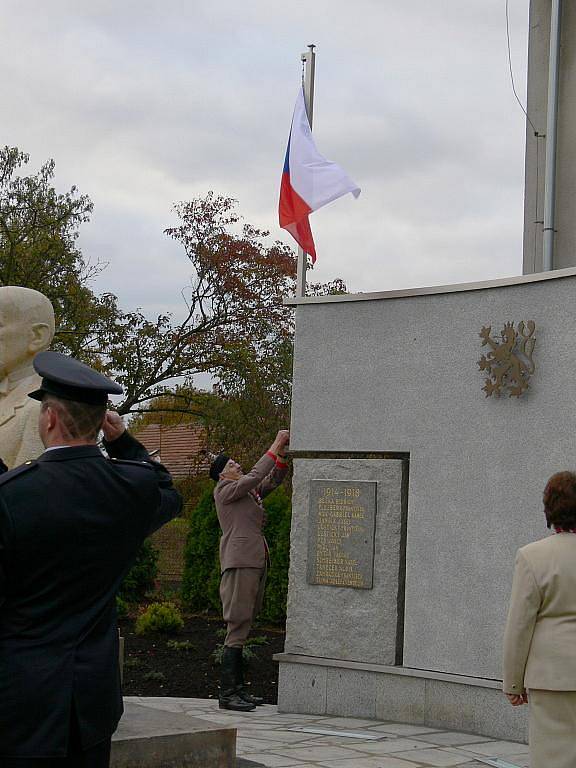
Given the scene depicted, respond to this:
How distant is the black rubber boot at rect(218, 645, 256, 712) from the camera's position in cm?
809

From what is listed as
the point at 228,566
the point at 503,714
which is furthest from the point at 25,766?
the point at 228,566

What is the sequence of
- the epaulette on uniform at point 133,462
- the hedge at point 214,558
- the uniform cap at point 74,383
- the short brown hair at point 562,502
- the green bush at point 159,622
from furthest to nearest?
the hedge at point 214,558
the green bush at point 159,622
the short brown hair at point 562,502
the epaulette on uniform at point 133,462
the uniform cap at point 74,383

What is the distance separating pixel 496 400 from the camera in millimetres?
7508

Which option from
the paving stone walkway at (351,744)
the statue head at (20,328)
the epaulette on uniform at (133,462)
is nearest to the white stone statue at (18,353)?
the statue head at (20,328)

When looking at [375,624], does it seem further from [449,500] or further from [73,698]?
[73,698]

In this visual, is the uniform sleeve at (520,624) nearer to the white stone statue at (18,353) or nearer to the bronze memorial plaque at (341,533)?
the white stone statue at (18,353)

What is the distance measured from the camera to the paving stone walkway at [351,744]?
6293 millimetres

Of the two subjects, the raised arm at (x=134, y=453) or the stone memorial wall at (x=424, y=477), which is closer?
the raised arm at (x=134, y=453)

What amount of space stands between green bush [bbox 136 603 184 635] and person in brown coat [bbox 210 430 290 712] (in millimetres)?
2871

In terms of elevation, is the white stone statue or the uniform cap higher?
the white stone statue

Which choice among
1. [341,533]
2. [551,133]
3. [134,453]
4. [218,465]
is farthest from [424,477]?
[134,453]

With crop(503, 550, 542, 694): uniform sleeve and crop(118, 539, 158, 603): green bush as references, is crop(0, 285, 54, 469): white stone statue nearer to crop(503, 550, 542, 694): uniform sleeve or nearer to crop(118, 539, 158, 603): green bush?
crop(503, 550, 542, 694): uniform sleeve

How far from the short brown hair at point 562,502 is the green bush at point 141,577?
32.0 feet

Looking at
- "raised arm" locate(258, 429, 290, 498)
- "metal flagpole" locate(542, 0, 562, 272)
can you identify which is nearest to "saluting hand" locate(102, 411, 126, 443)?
"raised arm" locate(258, 429, 290, 498)
